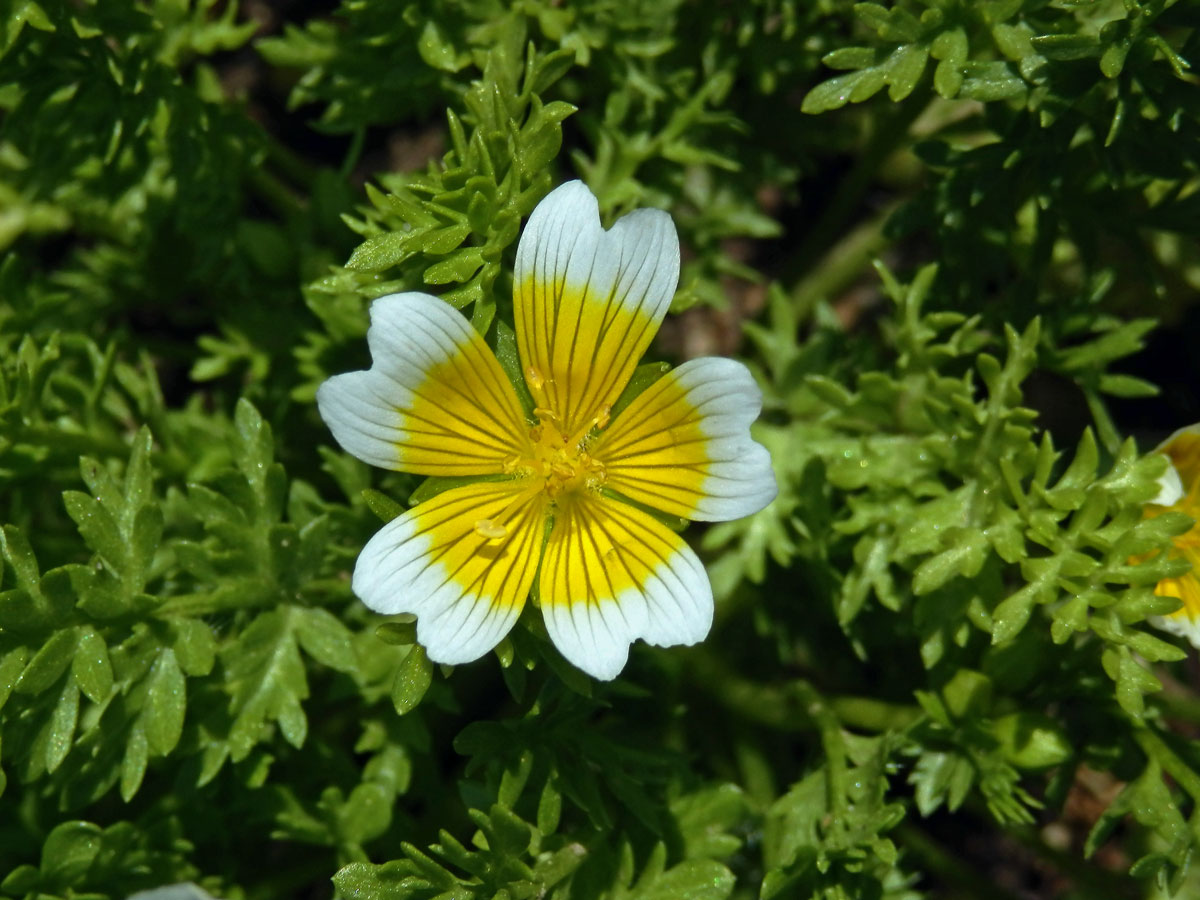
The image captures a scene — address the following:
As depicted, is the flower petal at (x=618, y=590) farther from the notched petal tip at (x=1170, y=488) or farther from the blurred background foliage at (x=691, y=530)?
the notched petal tip at (x=1170, y=488)

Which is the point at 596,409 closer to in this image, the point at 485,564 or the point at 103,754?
the point at 485,564

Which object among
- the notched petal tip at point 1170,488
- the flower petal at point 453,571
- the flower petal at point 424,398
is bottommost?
the notched petal tip at point 1170,488

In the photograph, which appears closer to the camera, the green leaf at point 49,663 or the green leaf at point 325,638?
the green leaf at point 49,663

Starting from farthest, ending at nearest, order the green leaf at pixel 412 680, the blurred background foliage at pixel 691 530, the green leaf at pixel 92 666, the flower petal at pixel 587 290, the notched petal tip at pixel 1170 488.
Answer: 1. the notched petal tip at pixel 1170 488
2. the blurred background foliage at pixel 691 530
3. the green leaf at pixel 92 666
4. the flower petal at pixel 587 290
5. the green leaf at pixel 412 680

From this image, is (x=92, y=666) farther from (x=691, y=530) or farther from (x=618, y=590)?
(x=691, y=530)

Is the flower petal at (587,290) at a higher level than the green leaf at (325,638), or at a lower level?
higher

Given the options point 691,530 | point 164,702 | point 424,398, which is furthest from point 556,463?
point 691,530

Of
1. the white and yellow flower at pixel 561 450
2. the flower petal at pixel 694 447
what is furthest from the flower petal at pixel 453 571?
the flower petal at pixel 694 447

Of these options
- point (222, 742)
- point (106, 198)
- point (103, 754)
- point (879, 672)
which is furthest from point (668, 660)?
point (106, 198)
